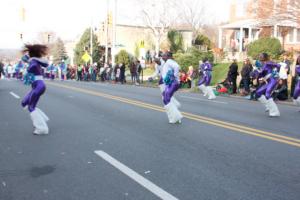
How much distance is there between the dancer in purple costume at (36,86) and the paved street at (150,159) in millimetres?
302

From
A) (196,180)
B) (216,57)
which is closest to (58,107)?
(196,180)

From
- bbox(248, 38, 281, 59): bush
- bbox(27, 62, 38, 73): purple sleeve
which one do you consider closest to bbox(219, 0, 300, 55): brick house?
bbox(248, 38, 281, 59): bush

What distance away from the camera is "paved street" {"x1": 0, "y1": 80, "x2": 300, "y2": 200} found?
573cm

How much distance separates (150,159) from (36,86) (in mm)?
3910

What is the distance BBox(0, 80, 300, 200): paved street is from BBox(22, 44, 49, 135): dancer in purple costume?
30 cm

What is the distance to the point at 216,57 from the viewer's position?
44812 mm

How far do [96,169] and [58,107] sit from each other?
896 centimetres

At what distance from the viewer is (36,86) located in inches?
402

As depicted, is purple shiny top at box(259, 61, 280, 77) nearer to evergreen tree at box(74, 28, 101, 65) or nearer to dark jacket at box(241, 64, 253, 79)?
dark jacket at box(241, 64, 253, 79)

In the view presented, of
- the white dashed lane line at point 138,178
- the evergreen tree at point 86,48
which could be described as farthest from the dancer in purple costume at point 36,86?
the evergreen tree at point 86,48

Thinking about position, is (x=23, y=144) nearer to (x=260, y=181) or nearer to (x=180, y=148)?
(x=180, y=148)

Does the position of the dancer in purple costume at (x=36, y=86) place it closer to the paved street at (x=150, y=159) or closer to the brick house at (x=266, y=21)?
the paved street at (x=150, y=159)

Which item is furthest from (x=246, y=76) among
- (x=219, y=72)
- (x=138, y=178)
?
Result: (x=138, y=178)

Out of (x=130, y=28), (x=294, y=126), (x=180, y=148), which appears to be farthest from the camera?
(x=130, y=28)
